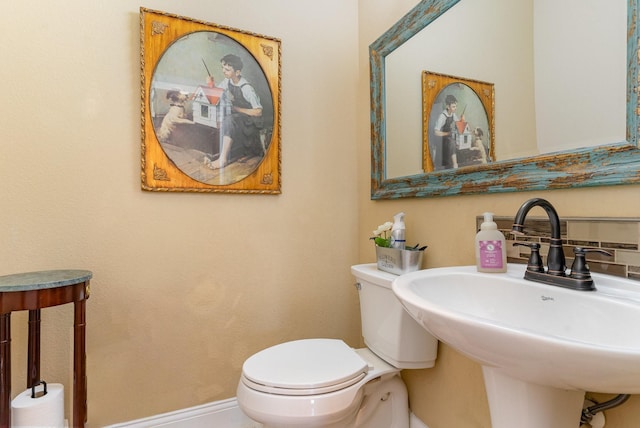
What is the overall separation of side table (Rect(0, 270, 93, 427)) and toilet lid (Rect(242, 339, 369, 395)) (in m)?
0.56

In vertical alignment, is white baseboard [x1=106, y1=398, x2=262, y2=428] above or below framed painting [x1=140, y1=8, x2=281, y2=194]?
below

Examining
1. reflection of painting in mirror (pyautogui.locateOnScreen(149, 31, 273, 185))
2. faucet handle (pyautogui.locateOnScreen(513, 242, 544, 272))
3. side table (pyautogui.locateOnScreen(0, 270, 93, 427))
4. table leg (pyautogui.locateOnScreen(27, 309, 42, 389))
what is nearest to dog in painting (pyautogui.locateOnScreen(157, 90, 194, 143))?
reflection of painting in mirror (pyautogui.locateOnScreen(149, 31, 273, 185))

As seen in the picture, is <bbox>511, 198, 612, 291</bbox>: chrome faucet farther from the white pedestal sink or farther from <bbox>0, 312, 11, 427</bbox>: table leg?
<bbox>0, 312, 11, 427</bbox>: table leg

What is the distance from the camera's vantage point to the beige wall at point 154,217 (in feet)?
4.06

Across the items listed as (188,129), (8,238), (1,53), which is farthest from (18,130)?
(188,129)

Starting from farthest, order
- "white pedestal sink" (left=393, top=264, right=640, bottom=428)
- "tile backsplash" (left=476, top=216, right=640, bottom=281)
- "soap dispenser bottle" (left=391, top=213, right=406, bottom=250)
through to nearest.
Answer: "soap dispenser bottle" (left=391, top=213, right=406, bottom=250), "tile backsplash" (left=476, top=216, right=640, bottom=281), "white pedestal sink" (left=393, top=264, right=640, bottom=428)

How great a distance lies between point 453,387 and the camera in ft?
3.95

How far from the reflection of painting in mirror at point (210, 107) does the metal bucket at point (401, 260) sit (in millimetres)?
765

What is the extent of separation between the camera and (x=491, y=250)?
3.13ft

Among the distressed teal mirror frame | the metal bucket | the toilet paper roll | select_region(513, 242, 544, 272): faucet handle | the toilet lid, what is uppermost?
the distressed teal mirror frame

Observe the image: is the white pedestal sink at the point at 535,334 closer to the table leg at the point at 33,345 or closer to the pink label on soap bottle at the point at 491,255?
the pink label on soap bottle at the point at 491,255

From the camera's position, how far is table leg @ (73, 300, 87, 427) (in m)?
1.10

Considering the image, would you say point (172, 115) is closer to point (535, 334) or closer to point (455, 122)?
point (455, 122)

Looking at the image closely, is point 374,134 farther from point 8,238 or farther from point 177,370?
point 8,238
